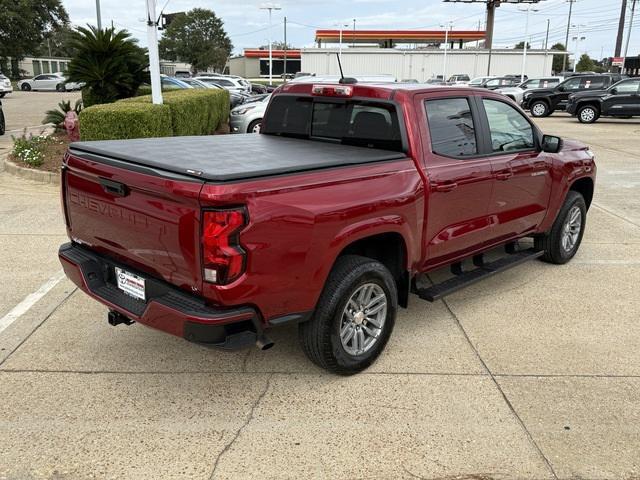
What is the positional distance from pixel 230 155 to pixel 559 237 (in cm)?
Answer: 367

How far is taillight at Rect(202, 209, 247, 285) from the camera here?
9.13 ft

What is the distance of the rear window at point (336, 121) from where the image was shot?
4.09 m

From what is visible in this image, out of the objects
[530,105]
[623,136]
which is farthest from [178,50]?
[623,136]

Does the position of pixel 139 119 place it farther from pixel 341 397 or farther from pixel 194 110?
pixel 341 397

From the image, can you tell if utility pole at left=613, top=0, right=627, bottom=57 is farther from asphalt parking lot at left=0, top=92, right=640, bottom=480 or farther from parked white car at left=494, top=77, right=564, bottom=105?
asphalt parking lot at left=0, top=92, right=640, bottom=480

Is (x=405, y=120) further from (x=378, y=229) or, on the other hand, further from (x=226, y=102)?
(x=226, y=102)

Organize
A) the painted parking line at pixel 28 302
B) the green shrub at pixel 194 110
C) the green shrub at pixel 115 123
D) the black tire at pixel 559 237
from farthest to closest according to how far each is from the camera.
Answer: the green shrub at pixel 194 110, the green shrub at pixel 115 123, the black tire at pixel 559 237, the painted parking line at pixel 28 302

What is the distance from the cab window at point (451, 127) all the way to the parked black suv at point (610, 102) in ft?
68.9

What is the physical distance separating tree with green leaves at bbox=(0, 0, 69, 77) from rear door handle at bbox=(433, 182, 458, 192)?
5536cm

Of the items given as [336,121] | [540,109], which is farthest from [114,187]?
[540,109]

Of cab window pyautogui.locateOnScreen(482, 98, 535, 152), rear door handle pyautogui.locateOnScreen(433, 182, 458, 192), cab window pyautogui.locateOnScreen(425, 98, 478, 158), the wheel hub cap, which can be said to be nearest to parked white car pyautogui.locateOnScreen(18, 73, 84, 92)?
cab window pyautogui.locateOnScreen(482, 98, 535, 152)

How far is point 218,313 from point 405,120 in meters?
1.93

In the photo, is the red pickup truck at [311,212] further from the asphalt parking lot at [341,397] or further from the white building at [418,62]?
the white building at [418,62]

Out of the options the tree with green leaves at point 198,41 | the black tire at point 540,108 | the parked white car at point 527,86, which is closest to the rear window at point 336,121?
the black tire at point 540,108
